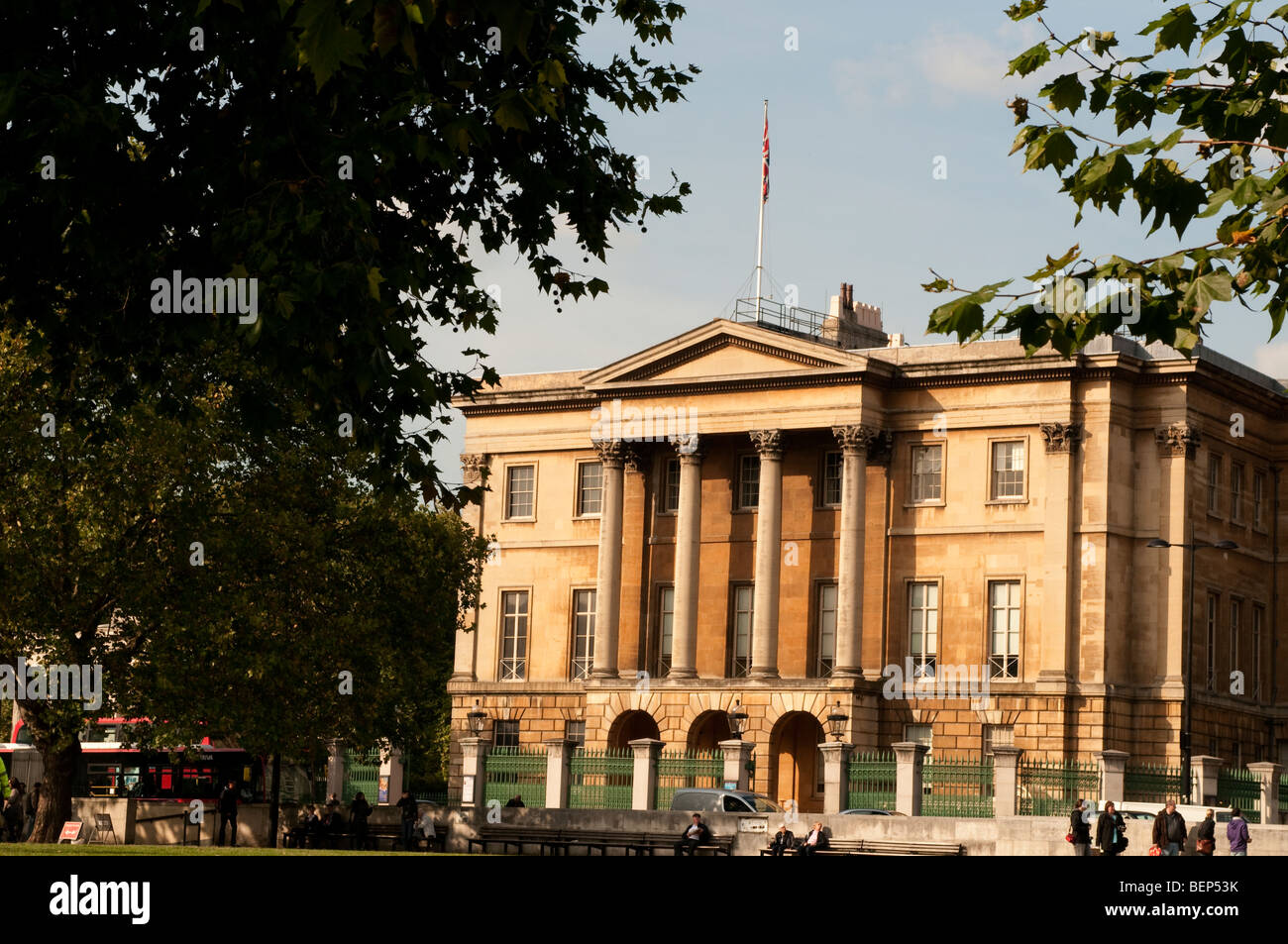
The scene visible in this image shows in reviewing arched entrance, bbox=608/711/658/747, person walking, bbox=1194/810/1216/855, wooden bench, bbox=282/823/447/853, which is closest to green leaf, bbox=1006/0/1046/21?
person walking, bbox=1194/810/1216/855

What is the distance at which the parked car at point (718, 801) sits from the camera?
4641cm

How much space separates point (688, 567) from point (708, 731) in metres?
5.54

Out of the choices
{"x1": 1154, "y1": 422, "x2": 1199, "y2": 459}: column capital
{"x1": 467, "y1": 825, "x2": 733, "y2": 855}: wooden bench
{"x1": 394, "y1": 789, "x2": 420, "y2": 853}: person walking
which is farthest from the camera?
{"x1": 1154, "y1": 422, "x2": 1199, "y2": 459}: column capital

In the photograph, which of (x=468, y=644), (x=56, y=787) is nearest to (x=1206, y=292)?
(x=56, y=787)

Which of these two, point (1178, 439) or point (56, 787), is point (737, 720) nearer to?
point (1178, 439)

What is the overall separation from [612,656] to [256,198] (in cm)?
5203

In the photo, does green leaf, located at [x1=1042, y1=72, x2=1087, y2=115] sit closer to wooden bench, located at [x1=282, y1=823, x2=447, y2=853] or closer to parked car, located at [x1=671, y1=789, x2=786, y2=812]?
parked car, located at [x1=671, y1=789, x2=786, y2=812]

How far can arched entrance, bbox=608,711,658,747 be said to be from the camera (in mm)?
66375

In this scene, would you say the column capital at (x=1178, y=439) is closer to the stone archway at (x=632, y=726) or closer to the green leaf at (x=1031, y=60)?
the stone archway at (x=632, y=726)

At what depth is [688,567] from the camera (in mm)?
65875

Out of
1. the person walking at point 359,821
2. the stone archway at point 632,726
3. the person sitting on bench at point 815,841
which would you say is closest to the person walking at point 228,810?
the person walking at point 359,821

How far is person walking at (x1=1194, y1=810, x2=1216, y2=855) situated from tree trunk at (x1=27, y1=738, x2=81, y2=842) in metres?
22.2

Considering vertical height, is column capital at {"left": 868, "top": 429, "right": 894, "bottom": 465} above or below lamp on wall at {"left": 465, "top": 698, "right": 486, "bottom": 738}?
above
